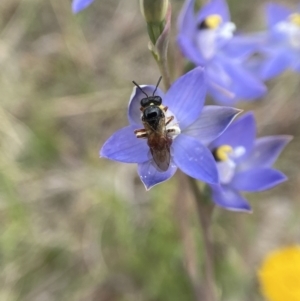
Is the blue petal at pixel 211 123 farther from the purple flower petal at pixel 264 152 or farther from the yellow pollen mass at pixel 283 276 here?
the yellow pollen mass at pixel 283 276

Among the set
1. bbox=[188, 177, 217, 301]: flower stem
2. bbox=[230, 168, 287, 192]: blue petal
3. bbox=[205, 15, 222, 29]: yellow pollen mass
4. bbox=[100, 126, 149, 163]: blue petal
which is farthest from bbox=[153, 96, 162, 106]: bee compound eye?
bbox=[205, 15, 222, 29]: yellow pollen mass

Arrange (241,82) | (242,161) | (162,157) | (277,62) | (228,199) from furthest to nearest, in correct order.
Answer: (277,62)
(241,82)
(242,161)
(228,199)
(162,157)

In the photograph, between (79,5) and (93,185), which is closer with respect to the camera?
(79,5)

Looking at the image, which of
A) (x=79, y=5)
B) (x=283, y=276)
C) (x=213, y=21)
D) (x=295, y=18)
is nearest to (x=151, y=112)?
(x=79, y=5)

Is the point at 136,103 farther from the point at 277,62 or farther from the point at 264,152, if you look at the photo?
the point at 277,62

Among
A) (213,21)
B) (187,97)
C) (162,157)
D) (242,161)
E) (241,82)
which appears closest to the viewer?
(162,157)

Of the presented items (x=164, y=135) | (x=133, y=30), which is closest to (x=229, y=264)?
(x=164, y=135)

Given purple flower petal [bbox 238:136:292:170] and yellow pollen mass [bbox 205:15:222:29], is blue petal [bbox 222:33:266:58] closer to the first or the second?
yellow pollen mass [bbox 205:15:222:29]

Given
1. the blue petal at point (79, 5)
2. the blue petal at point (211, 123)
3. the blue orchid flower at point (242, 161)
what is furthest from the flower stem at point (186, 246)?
the blue petal at point (79, 5)

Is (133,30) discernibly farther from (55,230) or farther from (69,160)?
(55,230)
